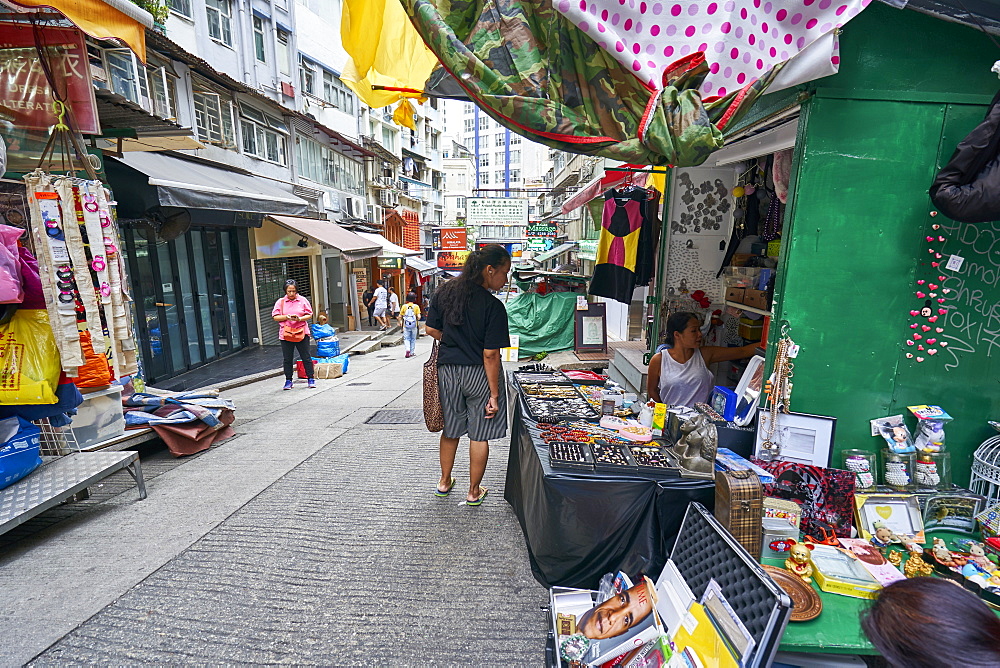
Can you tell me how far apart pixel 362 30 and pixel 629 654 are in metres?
3.82

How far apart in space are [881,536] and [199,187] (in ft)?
26.9

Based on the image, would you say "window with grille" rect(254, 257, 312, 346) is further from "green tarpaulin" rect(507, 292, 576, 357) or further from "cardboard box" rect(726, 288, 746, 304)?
"cardboard box" rect(726, 288, 746, 304)

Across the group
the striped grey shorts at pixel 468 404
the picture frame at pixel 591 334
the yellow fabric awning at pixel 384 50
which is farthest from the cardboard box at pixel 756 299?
the picture frame at pixel 591 334

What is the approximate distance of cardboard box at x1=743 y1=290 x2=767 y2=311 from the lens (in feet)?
11.7

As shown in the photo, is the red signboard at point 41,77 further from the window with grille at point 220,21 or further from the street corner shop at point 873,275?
the window with grille at point 220,21

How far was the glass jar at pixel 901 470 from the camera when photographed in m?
2.50

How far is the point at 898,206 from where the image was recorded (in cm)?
242

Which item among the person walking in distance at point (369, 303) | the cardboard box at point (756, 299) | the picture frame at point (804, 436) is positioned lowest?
the person walking in distance at point (369, 303)

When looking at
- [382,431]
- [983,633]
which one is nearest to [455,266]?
[382,431]

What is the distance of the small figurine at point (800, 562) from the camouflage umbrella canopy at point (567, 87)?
6.04ft

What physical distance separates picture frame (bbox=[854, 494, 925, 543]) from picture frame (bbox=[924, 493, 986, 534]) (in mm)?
87

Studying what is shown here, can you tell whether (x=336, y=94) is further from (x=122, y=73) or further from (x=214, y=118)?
(x=122, y=73)

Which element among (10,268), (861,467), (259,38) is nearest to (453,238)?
(259,38)

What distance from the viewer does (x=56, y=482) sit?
3.41 metres
